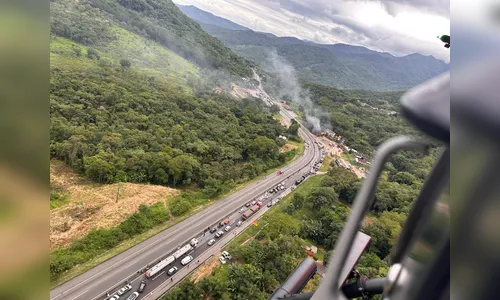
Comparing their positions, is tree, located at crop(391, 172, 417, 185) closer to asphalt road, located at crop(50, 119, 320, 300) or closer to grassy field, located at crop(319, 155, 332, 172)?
asphalt road, located at crop(50, 119, 320, 300)

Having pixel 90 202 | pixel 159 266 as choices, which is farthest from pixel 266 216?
pixel 90 202

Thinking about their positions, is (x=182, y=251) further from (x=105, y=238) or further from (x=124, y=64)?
(x=124, y=64)
